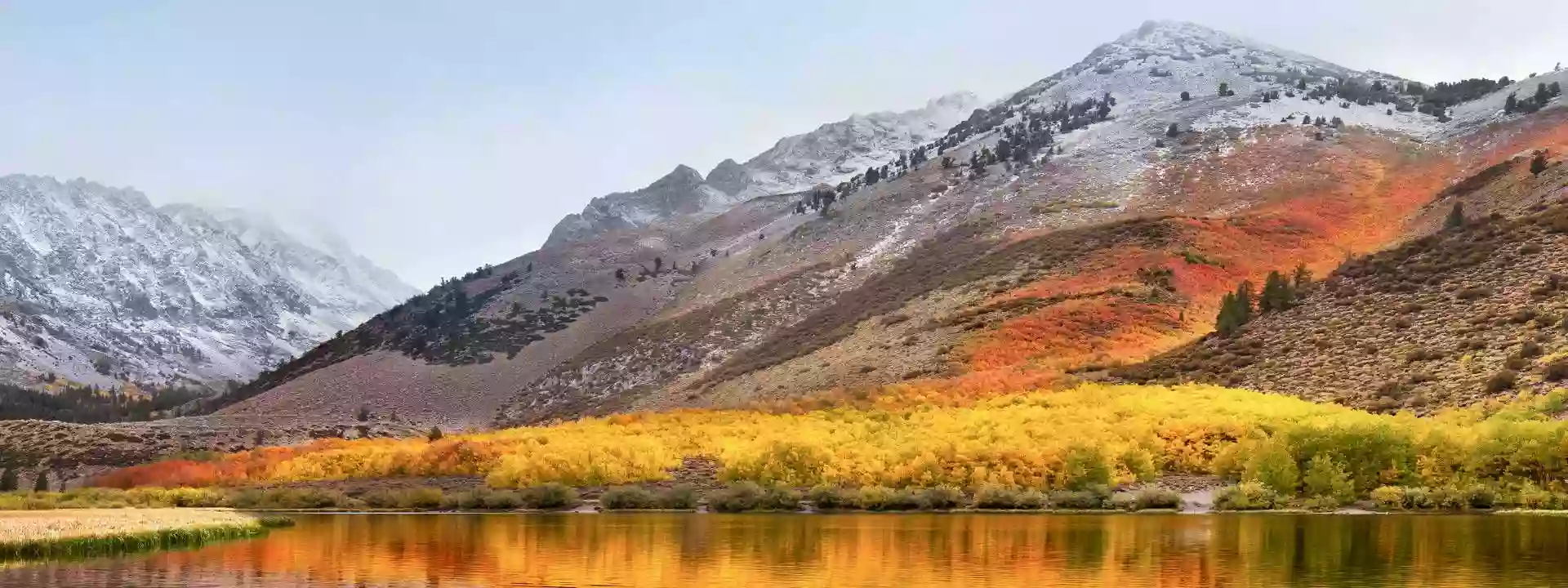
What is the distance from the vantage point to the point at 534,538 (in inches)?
1214

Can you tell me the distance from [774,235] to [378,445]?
3480 inches

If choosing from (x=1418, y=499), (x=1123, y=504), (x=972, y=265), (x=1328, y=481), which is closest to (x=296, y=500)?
(x=1123, y=504)

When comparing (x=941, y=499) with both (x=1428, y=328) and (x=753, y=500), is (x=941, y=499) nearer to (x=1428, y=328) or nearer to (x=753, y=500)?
(x=753, y=500)

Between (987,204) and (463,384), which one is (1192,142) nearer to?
(987,204)

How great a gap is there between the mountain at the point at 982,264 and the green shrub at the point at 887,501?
21.3 m

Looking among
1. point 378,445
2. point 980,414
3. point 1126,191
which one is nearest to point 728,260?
point 1126,191

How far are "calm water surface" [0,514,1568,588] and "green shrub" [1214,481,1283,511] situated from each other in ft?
6.56

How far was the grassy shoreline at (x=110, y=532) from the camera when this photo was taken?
1059 inches

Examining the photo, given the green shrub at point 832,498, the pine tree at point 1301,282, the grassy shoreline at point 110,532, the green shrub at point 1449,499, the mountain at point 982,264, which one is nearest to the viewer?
the grassy shoreline at point 110,532

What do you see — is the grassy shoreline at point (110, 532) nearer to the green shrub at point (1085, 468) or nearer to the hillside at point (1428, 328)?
the green shrub at point (1085, 468)

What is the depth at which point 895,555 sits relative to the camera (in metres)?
25.2

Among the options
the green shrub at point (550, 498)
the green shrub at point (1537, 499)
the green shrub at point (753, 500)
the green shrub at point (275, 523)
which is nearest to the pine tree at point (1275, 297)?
the green shrub at point (1537, 499)

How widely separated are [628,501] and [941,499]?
10.2m

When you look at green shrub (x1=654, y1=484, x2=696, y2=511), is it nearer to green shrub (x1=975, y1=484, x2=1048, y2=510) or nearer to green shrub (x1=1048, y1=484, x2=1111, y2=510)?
green shrub (x1=975, y1=484, x2=1048, y2=510)
